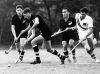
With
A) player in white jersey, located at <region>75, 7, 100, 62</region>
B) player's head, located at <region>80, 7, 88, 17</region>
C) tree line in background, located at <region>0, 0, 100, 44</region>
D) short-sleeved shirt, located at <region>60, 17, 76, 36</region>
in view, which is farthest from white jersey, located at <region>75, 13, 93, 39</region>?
tree line in background, located at <region>0, 0, 100, 44</region>

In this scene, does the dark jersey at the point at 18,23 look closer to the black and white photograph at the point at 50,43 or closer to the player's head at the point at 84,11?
the black and white photograph at the point at 50,43

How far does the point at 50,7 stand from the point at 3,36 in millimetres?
6482

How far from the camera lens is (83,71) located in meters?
9.85

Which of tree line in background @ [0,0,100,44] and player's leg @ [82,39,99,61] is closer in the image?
player's leg @ [82,39,99,61]

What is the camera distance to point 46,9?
4247 centimetres

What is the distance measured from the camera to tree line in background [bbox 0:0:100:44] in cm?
4022

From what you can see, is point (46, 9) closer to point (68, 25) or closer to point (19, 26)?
point (19, 26)

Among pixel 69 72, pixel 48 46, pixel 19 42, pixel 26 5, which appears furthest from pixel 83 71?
pixel 26 5

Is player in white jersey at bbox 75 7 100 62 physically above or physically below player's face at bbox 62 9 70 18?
below

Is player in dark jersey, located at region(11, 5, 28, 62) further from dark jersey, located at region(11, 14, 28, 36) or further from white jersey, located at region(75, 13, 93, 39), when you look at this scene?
white jersey, located at region(75, 13, 93, 39)

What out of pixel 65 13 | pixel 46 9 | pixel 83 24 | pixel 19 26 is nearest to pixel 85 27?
pixel 83 24

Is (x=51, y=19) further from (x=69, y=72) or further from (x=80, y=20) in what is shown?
(x=69, y=72)

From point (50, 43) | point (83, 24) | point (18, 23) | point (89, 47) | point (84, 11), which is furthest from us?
point (18, 23)

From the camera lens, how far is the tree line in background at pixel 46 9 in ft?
132
